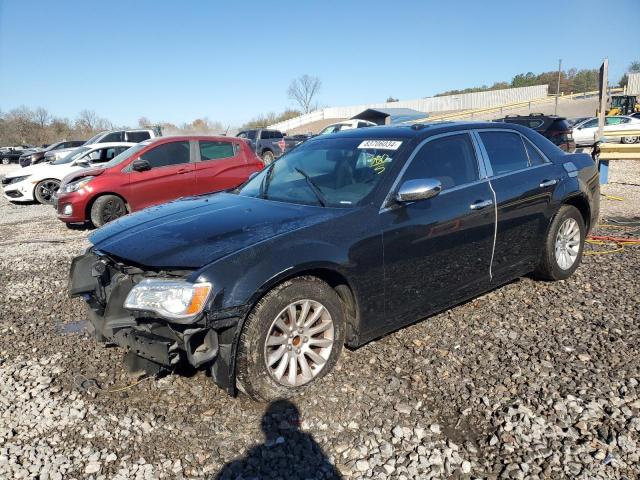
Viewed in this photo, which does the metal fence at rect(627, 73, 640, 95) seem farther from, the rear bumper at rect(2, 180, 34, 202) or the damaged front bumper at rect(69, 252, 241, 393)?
the damaged front bumper at rect(69, 252, 241, 393)

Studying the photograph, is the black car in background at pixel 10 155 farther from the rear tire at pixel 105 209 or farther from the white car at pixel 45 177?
the rear tire at pixel 105 209

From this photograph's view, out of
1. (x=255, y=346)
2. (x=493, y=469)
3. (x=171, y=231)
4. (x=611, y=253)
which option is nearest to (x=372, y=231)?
(x=255, y=346)

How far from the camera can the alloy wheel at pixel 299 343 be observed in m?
2.93

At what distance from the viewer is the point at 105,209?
27.7ft

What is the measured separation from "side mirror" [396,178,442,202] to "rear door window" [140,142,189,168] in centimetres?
655

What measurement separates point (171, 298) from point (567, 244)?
400 centimetres

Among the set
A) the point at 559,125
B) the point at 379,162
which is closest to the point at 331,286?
the point at 379,162

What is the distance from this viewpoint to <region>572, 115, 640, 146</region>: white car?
23.6 m

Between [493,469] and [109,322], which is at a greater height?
[109,322]

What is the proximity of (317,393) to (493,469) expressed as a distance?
3.73ft

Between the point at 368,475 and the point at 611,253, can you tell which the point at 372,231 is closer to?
the point at 368,475

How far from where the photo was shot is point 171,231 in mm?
3186

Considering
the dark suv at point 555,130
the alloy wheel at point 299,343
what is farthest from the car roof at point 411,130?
the dark suv at point 555,130

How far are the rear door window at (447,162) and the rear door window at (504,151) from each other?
237 millimetres
